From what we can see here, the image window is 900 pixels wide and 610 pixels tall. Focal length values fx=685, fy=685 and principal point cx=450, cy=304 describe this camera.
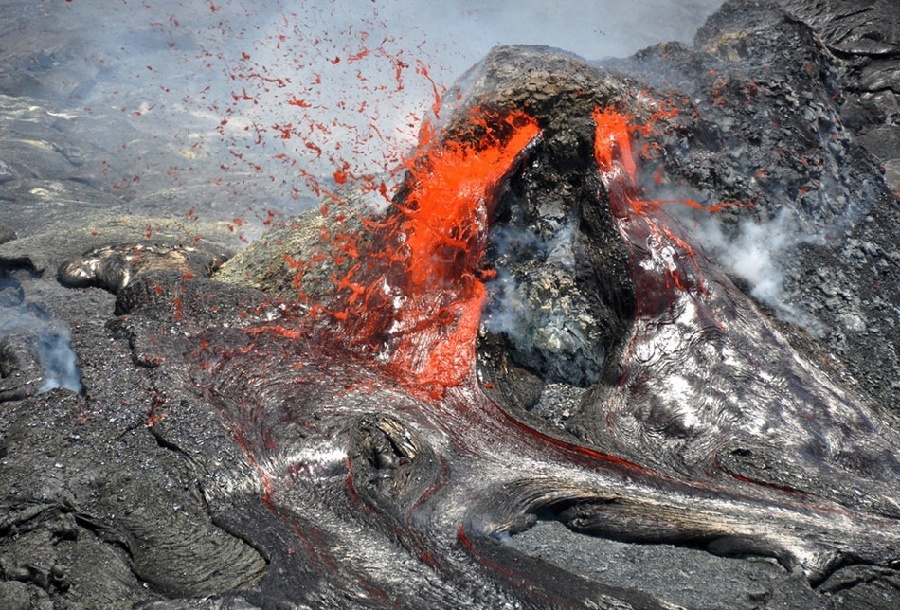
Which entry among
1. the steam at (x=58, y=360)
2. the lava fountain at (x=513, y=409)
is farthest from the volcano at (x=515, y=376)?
the steam at (x=58, y=360)

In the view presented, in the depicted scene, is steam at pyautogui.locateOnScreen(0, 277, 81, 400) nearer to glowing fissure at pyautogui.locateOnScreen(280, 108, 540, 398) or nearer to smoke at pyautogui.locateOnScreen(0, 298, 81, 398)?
smoke at pyautogui.locateOnScreen(0, 298, 81, 398)

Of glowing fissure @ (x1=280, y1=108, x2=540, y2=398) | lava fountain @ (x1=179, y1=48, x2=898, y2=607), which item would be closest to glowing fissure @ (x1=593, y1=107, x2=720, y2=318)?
lava fountain @ (x1=179, y1=48, x2=898, y2=607)

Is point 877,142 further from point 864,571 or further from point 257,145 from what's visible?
point 257,145

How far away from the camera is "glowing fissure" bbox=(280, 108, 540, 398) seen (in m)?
6.80

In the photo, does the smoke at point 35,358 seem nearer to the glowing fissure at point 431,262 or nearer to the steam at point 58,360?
the steam at point 58,360

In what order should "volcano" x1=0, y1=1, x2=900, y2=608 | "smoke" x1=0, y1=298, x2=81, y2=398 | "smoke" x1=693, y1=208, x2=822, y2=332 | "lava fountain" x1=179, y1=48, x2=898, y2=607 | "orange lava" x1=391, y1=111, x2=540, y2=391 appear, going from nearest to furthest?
1. "volcano" x1=0, y1=1, x2=900, y2=608
2. "lava fountain" x1=179, y1=48, x2=898, y2=607
3. "smoke" x1=0, y1=298, x2=81, y2=398
4. "orange lava" x1=391, y1=111, x2=540, y2=391
5. "smoke" x1=693, y1=208, x2=822, y2=332

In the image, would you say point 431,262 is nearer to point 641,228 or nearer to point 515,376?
point 515,376

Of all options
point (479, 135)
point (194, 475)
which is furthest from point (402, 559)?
point (479, 135)

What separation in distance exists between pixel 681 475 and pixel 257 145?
16.6 meters

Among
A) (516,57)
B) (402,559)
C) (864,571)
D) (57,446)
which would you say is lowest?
(57,446)

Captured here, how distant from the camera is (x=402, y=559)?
4359 mm

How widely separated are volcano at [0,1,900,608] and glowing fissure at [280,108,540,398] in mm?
30

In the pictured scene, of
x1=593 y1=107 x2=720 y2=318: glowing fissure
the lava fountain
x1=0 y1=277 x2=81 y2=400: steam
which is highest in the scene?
x1=593 y1=107 x2=720 y2=318: glowing fissure

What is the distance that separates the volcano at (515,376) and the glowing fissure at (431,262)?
30 mm
